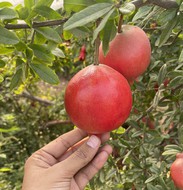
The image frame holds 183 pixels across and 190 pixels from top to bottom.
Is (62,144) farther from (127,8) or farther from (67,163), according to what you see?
(127,8)

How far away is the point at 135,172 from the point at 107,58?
0.69 metres

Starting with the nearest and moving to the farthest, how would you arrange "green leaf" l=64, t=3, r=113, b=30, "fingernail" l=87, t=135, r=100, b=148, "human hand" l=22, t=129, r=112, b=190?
"green leaf" l=64, t=3, r=113, b=30, "fingernail" l=87, t=135, r=100, b=148, "human hand" l=22, t=129, r=112, b=190

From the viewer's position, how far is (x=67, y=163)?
1.02 m

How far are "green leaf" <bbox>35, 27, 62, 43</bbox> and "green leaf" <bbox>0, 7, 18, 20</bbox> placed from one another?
81 mm

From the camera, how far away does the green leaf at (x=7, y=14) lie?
30.6 inches

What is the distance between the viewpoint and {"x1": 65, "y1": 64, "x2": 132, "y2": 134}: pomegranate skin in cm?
72

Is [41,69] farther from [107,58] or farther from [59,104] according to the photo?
[59,104]

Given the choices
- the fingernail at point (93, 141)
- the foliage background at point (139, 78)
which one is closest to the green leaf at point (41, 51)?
the foliage background at point (139, 78)

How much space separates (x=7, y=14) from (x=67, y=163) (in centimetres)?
44

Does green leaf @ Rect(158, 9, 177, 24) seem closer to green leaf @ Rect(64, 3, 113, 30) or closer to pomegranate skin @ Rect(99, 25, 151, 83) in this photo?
pomegranate skin @ Rect(99, 25, 151, 83)

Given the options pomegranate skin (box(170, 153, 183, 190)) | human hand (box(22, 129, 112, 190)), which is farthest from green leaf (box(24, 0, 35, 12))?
pomegranate skin (box(170, 153, 183, 190))

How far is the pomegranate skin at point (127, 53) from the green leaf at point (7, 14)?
0.21 meters

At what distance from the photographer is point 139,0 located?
761 millimetres

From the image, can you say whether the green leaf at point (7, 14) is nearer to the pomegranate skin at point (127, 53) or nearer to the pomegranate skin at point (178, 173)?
the pomegranate skin at point (127, 53)
